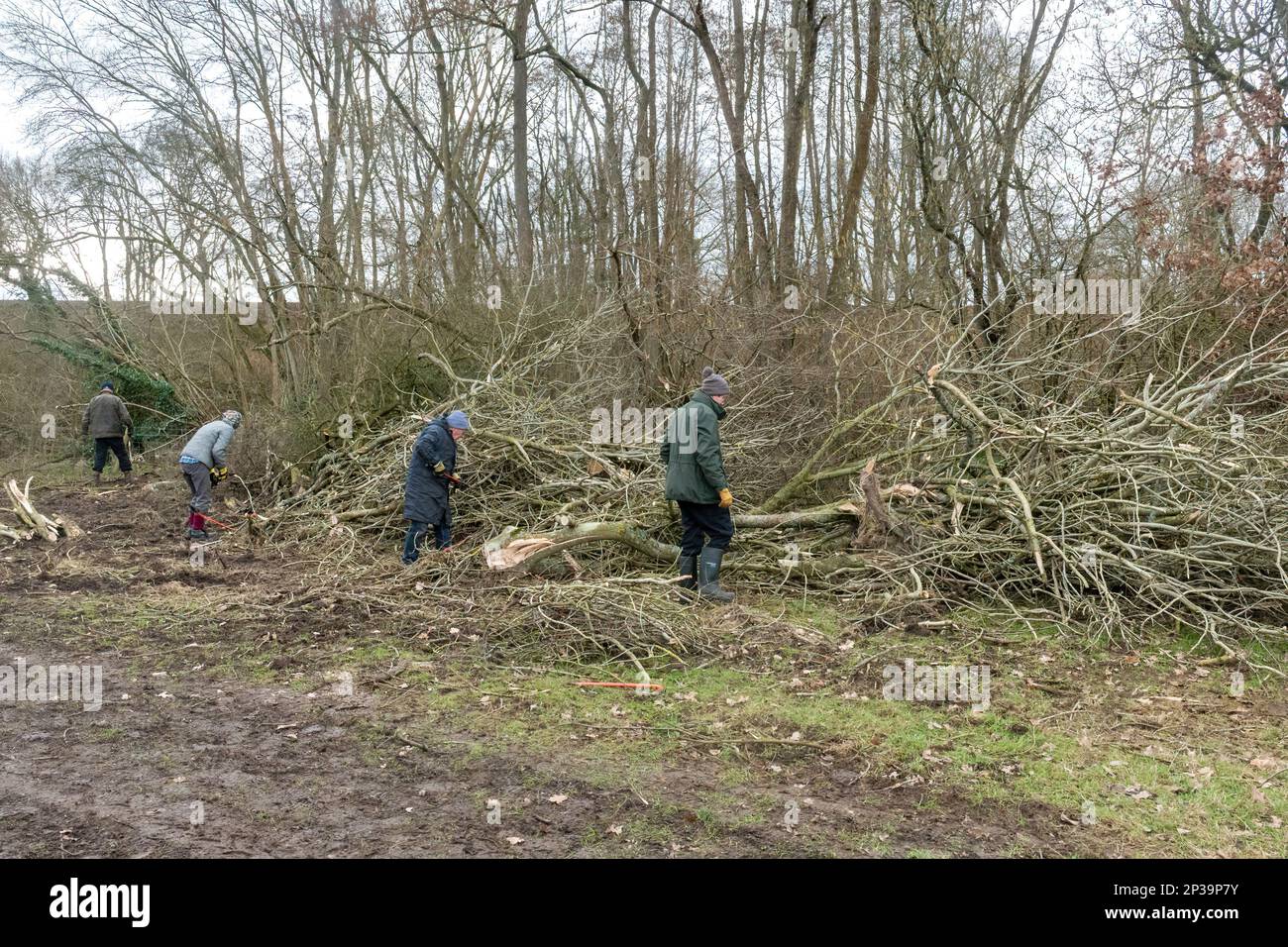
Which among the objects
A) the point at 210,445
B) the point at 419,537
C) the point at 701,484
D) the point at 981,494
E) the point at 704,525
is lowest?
the point at 419,537

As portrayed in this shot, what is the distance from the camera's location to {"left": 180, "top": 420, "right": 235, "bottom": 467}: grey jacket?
11297 mm

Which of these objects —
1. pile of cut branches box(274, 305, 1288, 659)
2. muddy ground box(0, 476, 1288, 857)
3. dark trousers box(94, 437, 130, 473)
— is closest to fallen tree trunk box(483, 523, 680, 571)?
pile of cut branches box(274, 305, 1288, 659)

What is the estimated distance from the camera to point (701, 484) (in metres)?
7.73

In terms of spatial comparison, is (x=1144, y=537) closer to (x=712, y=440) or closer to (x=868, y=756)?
(x=712, y=440)

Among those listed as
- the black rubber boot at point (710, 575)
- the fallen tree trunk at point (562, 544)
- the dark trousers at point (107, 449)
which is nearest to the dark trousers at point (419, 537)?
the fallen tree trunk at point (562, 544)

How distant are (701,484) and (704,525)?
0.34 meters

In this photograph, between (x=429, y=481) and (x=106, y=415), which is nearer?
(x=429, y=481)

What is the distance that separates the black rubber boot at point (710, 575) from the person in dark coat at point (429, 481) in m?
2.75

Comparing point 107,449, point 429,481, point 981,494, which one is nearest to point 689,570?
point 981,494

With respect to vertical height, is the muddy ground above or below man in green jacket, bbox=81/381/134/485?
below

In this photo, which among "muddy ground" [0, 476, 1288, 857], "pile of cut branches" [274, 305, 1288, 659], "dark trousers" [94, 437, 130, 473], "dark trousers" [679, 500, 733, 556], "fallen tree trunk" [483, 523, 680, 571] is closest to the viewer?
"muddy ground" [0, 476, 1288, 857]

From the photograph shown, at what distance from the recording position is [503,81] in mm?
19969

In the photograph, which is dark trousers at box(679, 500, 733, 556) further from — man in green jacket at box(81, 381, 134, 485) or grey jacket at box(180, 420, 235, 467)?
man in green jacket at box(81, 381, 134, 485)

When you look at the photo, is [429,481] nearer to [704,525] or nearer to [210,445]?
[704,525]
